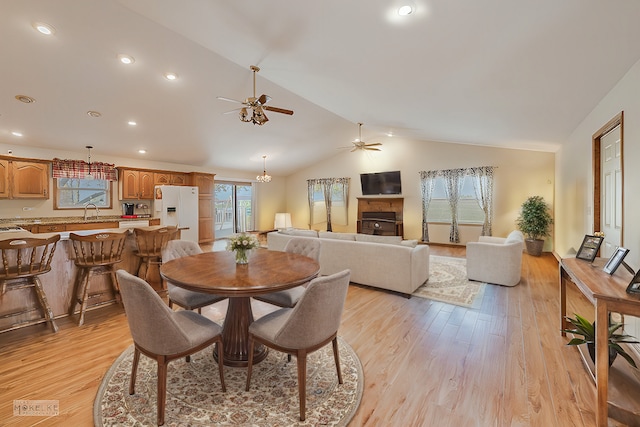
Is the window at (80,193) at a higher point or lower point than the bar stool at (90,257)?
higher

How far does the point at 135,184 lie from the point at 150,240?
154 inches

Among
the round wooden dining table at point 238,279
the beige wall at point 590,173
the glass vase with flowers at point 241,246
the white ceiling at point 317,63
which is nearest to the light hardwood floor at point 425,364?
the round wooden dining table at point 238,279

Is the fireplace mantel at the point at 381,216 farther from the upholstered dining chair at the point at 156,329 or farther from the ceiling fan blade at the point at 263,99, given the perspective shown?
the upholstered dining chair at the point at 156,329

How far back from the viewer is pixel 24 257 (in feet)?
8.40

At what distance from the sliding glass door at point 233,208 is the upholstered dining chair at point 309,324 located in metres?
7.72

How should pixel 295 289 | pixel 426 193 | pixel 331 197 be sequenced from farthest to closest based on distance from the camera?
pixel 331 197, pixel 426 193, pixel 295 289

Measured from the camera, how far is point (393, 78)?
3.01 metres

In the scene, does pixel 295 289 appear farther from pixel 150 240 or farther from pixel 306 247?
pixel 150 240

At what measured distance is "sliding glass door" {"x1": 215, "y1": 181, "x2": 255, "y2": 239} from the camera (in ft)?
29.4

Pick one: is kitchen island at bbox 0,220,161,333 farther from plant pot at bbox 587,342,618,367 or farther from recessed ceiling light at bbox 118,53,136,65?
plant pot at bbox 587,342,618,367

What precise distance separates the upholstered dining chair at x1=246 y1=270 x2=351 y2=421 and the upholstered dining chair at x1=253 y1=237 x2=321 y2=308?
571 millimetres

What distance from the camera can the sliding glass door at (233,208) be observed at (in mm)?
8961

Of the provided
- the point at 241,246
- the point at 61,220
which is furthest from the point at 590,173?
the point at 61,220

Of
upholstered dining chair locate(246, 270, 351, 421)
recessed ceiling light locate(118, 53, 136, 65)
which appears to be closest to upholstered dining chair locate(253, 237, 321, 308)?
upholstered dining chair locate(246, 270, 351, 421)
